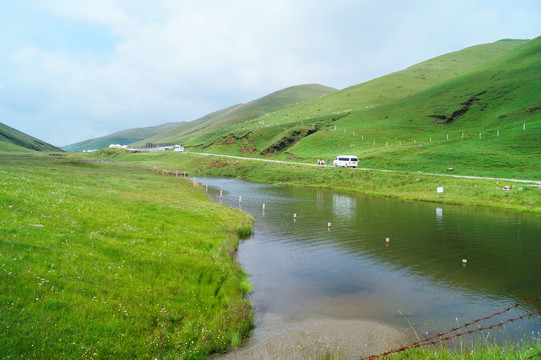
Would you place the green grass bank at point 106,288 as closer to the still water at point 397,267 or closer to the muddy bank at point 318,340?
the muddy bank at point 318,340

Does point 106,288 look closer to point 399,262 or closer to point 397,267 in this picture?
point 397,267

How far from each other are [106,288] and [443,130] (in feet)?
427

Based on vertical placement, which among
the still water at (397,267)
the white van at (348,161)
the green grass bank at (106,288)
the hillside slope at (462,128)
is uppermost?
the hillside slope at (462,128)

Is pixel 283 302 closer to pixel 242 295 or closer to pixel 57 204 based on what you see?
pixel 242 295

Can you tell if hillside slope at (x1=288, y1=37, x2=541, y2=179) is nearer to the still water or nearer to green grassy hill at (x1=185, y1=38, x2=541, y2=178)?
green grassy hill at (x1=185, y1=38, x2=541, y2=178)

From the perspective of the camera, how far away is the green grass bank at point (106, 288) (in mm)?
9273

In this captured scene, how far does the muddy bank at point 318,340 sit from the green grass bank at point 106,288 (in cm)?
93

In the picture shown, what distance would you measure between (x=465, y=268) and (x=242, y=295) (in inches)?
703

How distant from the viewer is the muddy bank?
1180cm

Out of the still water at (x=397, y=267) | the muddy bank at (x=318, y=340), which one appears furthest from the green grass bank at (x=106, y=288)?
the still water at (x=397, y=267)

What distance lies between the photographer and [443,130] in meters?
114

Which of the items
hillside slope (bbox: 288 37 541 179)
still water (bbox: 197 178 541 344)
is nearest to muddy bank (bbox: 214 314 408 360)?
still water (bbox: 197 178 541 344)

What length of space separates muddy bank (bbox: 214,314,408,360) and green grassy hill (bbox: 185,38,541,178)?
65.5 meters

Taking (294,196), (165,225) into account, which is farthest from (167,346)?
(294,196)
